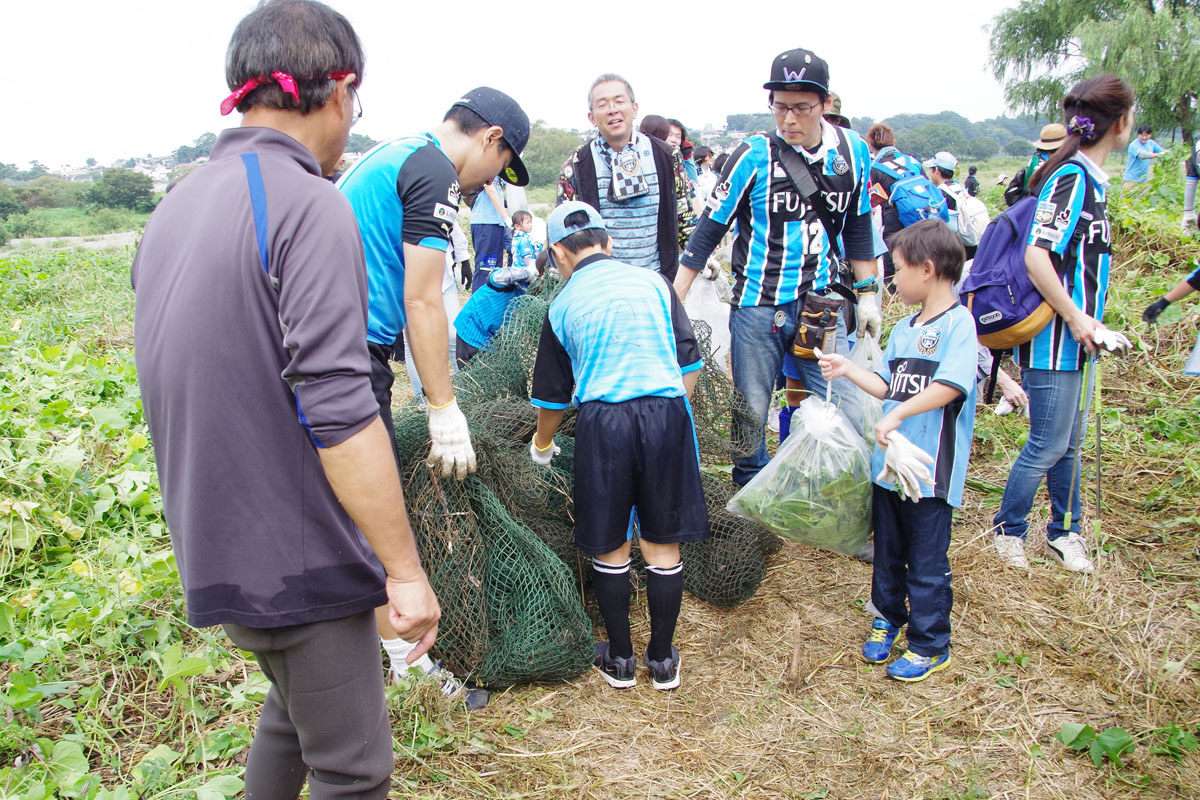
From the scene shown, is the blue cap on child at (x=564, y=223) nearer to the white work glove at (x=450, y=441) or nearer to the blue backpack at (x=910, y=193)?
the white work glove at (x=450, y=441)

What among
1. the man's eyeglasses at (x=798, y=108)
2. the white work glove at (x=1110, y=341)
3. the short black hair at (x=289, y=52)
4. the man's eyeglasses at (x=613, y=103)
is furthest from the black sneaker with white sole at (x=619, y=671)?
the man's eyeglasses at (x=613, y=103)

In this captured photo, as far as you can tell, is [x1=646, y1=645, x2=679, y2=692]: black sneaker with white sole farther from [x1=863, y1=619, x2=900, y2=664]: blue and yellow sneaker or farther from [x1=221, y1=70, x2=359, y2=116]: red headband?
[x1=221, y1=70, x2=359, y2=116]: red headband

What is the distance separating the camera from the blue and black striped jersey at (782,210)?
11.1 feet

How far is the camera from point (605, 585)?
2.73 m

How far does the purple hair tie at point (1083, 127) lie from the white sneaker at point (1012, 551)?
1792 mm

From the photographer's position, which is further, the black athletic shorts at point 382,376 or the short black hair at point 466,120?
the short black hair at point 466,120

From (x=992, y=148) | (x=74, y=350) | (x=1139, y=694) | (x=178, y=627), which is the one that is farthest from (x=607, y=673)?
(x=992, y=148)

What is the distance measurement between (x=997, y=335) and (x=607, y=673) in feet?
7.34

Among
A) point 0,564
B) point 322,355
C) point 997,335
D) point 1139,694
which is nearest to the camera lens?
point 322,355

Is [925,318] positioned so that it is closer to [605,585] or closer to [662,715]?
[605,585]

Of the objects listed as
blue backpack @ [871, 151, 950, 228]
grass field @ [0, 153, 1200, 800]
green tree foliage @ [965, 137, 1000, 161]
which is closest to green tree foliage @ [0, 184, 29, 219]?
grass field @ [0, 153, 1200, 800]

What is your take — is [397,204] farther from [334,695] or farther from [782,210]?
[782,210]

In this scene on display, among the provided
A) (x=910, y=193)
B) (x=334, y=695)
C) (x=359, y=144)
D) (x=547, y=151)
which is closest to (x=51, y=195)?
(x=547, y=151)

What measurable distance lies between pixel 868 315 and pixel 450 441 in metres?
2.22
